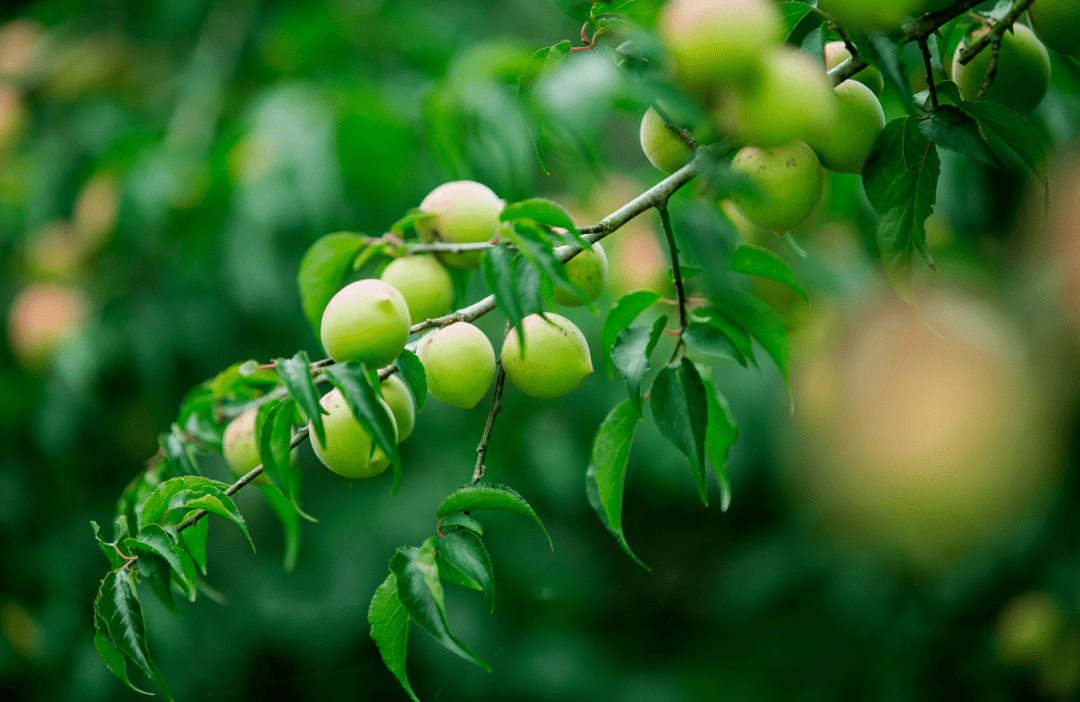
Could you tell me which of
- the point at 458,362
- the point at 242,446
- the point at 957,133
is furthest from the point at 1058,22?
the point at 242,446

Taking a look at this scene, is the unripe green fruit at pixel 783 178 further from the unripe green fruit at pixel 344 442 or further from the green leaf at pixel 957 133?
the unripe green fruit at pixel 344 442

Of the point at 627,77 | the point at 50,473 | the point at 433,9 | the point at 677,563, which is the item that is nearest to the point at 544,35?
the point at 433,9

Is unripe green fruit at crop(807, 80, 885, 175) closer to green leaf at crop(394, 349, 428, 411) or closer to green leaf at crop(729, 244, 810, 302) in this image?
green leaf at crop(729, 244, 810, 302)

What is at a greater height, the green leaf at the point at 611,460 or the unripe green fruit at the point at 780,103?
the unripe green fruit at the point at 780,103

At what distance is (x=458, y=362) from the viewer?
1.29 feet

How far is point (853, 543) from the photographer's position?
119cm

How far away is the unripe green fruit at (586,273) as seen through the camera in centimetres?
42

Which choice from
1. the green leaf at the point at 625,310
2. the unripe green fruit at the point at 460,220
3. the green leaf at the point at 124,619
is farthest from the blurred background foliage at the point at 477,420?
the green leaf at the point at 124,619

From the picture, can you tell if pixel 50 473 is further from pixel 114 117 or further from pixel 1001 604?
pixel 1001 604

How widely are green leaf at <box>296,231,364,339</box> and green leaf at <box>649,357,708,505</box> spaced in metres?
0.20

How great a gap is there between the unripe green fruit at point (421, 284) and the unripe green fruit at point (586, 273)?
67mm

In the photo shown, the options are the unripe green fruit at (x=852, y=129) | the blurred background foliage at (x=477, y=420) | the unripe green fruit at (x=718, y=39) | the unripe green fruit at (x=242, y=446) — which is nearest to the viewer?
the unripe green fruit at (x=718, y=39)

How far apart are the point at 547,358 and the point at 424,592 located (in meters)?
0.13

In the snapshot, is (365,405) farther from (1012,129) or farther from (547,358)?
(1012,129)
